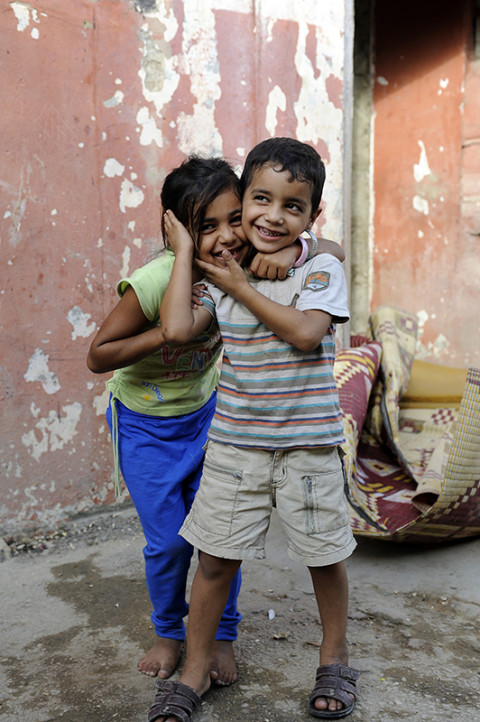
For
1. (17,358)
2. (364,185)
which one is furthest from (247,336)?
(364,185)

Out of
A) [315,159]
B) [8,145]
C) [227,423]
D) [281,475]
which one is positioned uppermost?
[8,145]

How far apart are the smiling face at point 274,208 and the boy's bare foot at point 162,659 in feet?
4.00

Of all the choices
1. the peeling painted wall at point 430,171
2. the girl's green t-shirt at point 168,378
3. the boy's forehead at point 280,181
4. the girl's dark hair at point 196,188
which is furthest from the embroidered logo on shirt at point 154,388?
the peeling painted wall at point 430,171

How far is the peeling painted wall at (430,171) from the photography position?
16.0ft

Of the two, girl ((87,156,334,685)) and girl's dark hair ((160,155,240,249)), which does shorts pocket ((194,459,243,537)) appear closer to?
girl ((87,156,334,685))

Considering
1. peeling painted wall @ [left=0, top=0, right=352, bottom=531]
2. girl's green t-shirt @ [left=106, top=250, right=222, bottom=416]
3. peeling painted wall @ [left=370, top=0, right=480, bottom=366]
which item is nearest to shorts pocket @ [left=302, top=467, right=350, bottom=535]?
girl's green t-shirt @ [left=106, top=250, right=222, bottom=416]

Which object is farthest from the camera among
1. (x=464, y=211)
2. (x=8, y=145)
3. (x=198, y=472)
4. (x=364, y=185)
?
(x=364, y=185)

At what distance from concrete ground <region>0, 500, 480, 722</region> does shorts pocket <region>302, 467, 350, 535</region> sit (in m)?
0.52

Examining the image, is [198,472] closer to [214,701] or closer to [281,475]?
[281,475]

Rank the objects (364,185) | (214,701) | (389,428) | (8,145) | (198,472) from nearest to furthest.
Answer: (214,701) < (198,472) < (8,145) < (389,428) < (364,185)

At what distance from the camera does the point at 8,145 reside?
2887 millimetres

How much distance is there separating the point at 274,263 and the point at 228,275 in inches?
4.9

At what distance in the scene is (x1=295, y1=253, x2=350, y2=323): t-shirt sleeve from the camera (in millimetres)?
1774

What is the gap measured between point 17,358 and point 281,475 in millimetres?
1580
